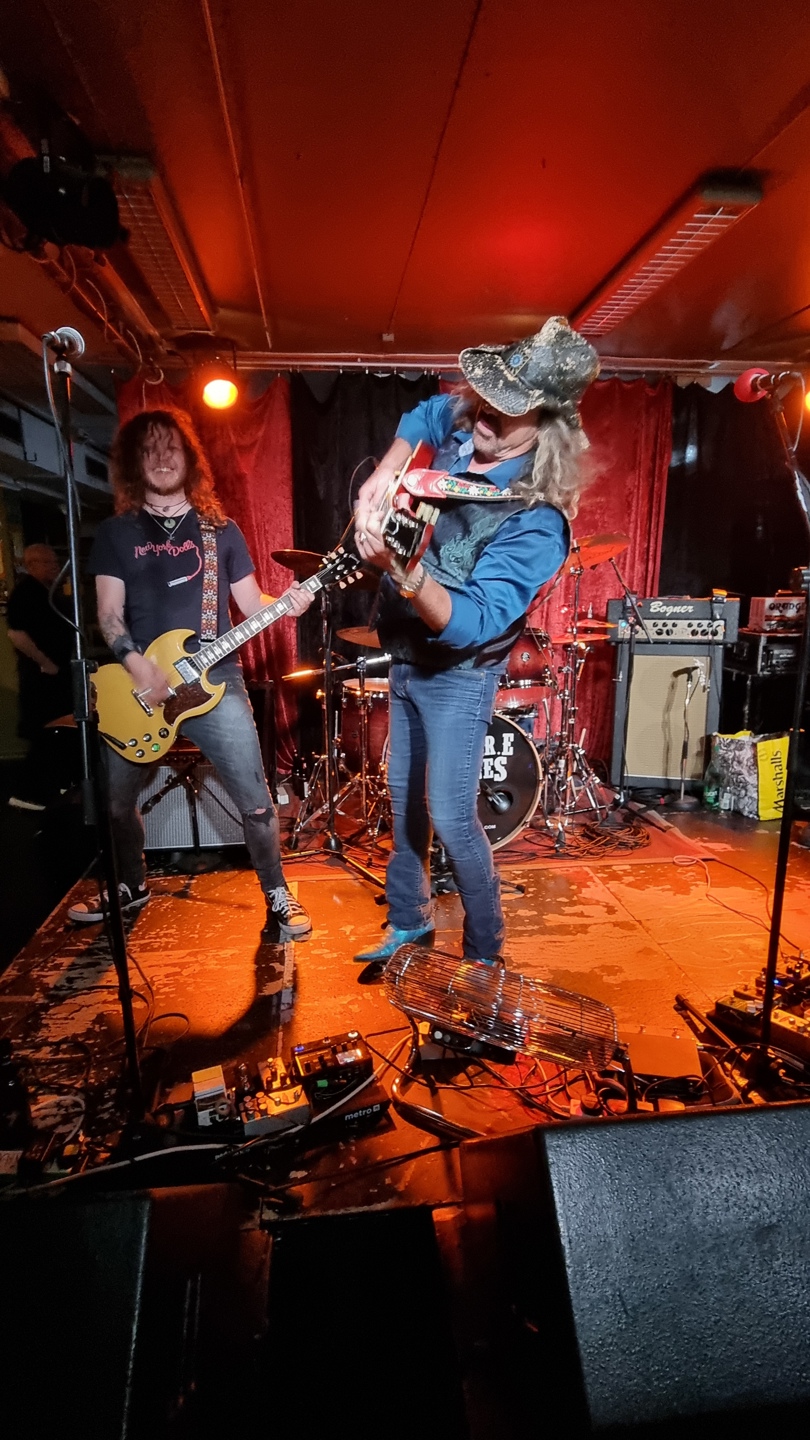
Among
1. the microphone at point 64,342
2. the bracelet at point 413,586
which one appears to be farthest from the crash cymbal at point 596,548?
the microphone at point 64,342

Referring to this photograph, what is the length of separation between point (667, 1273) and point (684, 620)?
15.0 feet

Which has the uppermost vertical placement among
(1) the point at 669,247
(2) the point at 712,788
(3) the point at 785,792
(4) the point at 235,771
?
(1) the point at 669,247

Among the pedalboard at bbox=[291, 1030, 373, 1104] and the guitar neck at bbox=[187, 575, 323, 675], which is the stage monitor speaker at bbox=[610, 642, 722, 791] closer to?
the guitar neck at bbox=[187, 575, 323, 675]

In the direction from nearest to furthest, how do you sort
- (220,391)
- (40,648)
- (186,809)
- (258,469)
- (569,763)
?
1. (186,809)
2. (569,763)
3. (220,391)
4. (258,469)
5. (40,648)

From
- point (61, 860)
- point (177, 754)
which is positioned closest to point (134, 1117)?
point (177, 754)

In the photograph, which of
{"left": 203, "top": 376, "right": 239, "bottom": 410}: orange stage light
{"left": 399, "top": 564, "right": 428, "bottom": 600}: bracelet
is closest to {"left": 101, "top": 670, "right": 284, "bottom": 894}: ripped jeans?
{"left": 399, "top": 564, "right": 428, "bottom": 600}: bracelet

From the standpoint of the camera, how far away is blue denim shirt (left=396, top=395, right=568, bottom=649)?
180 centimetres

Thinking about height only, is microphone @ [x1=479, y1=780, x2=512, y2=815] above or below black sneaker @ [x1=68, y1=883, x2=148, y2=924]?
above

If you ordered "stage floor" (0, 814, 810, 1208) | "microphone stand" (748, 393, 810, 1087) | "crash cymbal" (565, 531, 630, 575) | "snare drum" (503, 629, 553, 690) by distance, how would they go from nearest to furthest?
"microphone stand" (748, 393, 810, 1087) < "stage floor" (0, 814, 810, 1208) < "crash cymbal" (565, 531, 630, 575) < "snare drum" (503, 629, 553, 690)

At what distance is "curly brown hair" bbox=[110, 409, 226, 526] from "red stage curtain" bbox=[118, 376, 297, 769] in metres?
2.26

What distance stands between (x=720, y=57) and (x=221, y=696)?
9.72 ft

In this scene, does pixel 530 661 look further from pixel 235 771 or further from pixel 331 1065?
pixel 331 1065

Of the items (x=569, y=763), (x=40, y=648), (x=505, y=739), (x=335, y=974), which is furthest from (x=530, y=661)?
(x=40, y=648)

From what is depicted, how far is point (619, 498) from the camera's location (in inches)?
217
